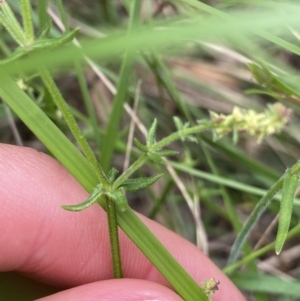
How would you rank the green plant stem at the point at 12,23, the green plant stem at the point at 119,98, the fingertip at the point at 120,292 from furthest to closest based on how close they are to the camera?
the green plant stem at the point at 119,98
the fingertip at the point at 120,292
the green plant stem at the point at 12,23

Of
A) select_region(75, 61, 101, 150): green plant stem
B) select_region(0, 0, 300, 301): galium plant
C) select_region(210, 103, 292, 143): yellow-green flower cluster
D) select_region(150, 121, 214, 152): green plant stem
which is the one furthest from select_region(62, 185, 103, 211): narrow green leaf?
select_region(75, 61, 101, 150): green plant stem

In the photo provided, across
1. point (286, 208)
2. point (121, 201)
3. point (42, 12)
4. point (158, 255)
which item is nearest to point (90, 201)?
point (121, 201)

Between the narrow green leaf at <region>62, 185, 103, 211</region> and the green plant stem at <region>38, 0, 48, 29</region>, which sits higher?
the green plant stem at <region>38, 0, 48, 29</region>

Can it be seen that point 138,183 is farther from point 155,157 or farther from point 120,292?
point 120,292

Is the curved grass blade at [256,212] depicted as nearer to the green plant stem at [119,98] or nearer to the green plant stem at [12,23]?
the green plant stem at [119,98]

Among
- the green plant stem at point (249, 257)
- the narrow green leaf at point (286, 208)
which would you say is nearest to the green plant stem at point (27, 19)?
the narrow green leaf at point (286, 208)

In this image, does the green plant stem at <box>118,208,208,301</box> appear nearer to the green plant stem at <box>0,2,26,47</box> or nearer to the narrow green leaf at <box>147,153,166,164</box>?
the narrow green leaf at <box>147,153,166,164</box>
